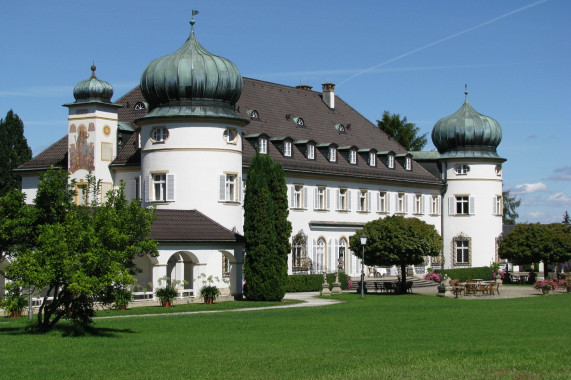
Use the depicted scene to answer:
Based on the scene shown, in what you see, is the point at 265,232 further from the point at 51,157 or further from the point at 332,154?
the point at 332,154

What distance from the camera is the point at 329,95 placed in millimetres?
60781

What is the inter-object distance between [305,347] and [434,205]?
148 feet

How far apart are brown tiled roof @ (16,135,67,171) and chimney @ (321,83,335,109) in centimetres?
1817

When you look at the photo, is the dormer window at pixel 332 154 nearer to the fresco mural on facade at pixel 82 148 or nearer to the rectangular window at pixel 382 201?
the rectangular window at pixel 382 201

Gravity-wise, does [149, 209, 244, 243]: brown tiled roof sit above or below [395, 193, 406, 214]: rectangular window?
below

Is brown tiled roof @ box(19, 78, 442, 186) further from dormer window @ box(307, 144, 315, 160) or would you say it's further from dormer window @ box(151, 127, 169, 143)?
dormer window @ box(151, 127, 169, 143)

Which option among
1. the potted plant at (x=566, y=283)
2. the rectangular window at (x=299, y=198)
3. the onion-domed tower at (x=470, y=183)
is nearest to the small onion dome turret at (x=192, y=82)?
the rectangular window at (x=299, y=198)

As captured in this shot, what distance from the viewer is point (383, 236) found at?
4469cm

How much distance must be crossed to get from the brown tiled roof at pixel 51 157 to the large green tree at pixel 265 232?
1343 centimetres

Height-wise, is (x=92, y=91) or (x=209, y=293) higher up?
(x=92, y=91)

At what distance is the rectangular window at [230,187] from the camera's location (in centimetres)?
4409

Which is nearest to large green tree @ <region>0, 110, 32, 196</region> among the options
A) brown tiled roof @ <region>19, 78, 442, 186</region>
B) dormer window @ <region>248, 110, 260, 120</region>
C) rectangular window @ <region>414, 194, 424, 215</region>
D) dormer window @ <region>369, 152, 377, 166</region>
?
brown tiled roof @ <region>19, 78, 442, 186</region>

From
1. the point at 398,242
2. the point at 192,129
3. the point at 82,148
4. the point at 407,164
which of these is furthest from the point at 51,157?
the point at 407,164

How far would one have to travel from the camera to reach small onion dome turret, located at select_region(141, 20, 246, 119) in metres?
43.0
